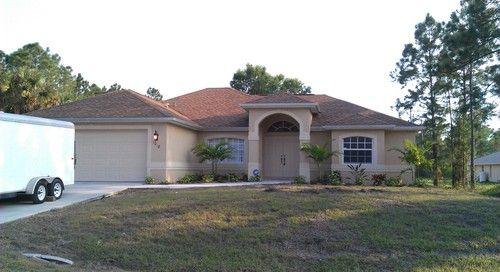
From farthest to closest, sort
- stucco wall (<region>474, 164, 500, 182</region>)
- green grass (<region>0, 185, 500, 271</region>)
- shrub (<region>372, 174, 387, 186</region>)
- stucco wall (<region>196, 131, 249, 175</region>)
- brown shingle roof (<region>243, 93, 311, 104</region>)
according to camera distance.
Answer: stucco wall (<region>474, 164, 500, 182</region>) → stucco wall (<region>196, 131, 249, 175</region>) → brown shingle roof (<region>243, 93, 311, 104</region>) → shrub (<region>372, 174, 387, 186</region>) → green grass (<region>0, 185, 500, 271</region>)

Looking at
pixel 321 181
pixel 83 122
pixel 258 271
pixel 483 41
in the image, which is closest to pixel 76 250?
pixel 258 271

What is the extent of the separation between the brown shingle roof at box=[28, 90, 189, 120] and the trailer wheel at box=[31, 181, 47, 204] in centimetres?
724

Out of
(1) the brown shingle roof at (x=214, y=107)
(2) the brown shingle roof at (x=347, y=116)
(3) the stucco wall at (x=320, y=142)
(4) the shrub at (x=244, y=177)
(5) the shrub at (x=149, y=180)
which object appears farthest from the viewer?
(1) the brown shingle roof at (x=214, y=107)

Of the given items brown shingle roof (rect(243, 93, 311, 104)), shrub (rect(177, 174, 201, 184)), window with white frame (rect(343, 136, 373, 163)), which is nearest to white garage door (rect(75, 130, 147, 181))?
shrub (rect(177, 174, 201, 184))

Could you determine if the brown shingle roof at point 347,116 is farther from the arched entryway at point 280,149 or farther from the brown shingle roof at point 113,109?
the brown shingle roof at point 113,109

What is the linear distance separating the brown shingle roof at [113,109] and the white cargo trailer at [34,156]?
210 inches

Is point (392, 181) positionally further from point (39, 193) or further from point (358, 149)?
point (39, 193)

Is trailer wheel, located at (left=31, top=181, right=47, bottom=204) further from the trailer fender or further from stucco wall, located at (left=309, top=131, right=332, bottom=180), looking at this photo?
stucco wall, located at (left=309, top=131, right=332, bottom=180)

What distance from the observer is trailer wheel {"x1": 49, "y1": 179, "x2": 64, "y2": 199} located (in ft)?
49.7

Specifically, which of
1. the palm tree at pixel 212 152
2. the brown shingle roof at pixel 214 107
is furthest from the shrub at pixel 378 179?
the palm tree at pixel 212 152

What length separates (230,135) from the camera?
2569 cm

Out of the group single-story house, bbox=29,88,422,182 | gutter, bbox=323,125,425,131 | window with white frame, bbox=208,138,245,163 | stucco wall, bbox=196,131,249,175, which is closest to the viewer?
single-story house, bbox=29,88,422,182

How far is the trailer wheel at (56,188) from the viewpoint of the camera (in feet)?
49.7

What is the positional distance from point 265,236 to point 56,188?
8.29 meters
